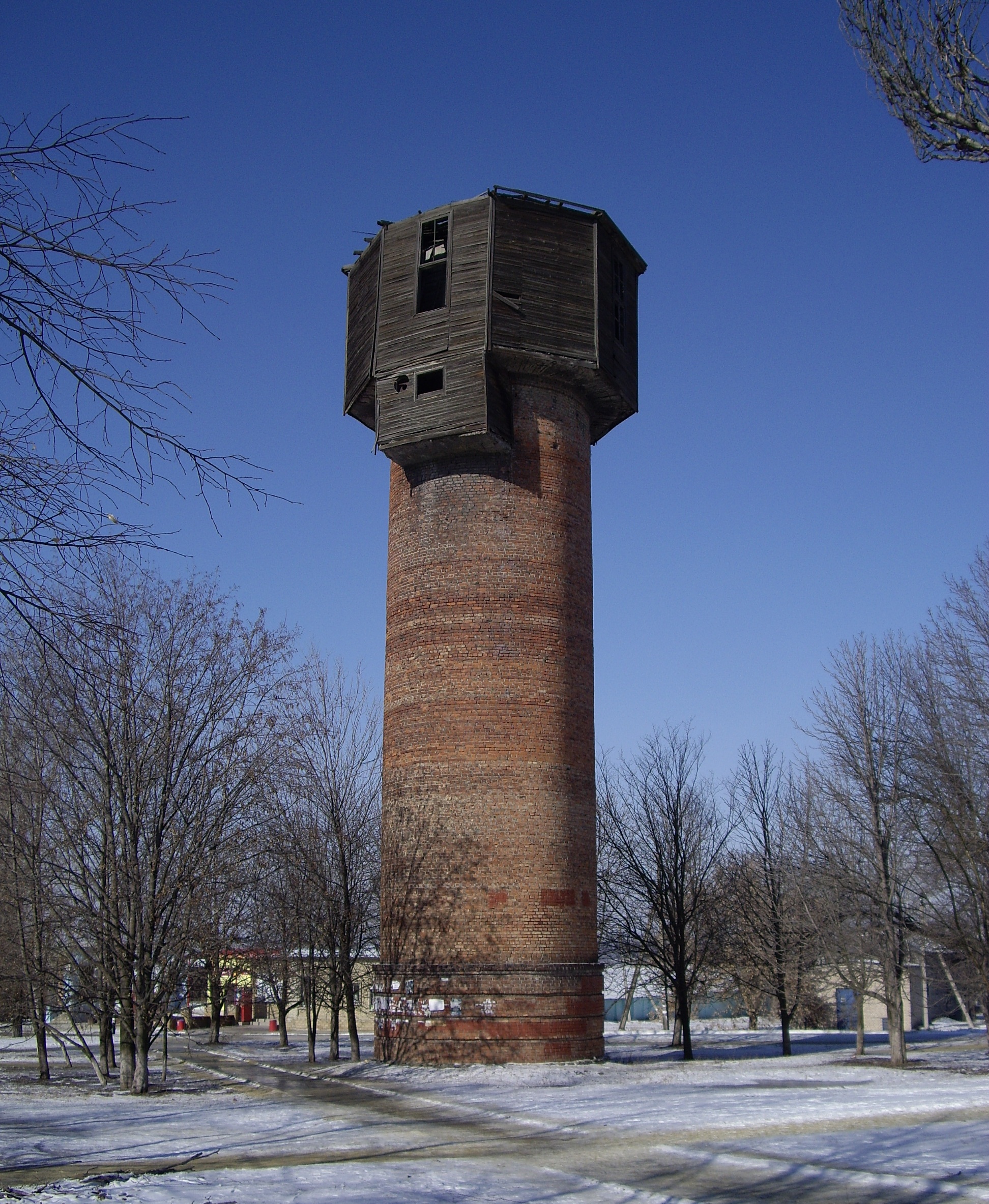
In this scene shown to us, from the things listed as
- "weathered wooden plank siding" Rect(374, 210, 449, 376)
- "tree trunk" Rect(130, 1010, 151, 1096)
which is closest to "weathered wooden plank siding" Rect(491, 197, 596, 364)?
"weathered wooden plank siding" Rect(374, 210, 449, 376)

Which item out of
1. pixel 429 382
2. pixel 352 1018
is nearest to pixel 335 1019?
pixel 352 1018

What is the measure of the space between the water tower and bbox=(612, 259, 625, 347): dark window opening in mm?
325

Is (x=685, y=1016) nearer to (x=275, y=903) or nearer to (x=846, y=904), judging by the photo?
(x=846, y=904)

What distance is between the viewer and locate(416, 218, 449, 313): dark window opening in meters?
22.5

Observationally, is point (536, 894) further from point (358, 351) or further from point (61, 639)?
point (61, 639)

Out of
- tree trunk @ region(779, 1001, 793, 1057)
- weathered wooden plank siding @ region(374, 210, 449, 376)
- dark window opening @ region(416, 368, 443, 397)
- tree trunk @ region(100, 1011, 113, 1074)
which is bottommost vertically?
tree trunk @ region(779, 1001, 793, 1057)

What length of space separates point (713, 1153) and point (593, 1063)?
9.59 metres

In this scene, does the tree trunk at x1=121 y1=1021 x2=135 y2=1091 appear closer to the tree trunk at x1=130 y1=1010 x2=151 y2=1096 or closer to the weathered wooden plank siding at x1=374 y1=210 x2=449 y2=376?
the tree trunk at x1=130 y1=1010 x2=151 y2=1096

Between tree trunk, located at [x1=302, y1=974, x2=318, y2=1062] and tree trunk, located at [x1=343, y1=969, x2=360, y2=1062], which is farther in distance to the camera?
tree trunk, located at [x1=302, y1=974, x2=318, y2=1062]

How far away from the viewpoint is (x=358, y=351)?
23734 mm

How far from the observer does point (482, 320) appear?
70.3 feet

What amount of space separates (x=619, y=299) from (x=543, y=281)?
7.83 ft

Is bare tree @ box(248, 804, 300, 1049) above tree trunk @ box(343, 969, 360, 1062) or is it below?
above

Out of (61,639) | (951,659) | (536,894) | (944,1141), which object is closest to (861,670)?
(951,659)
